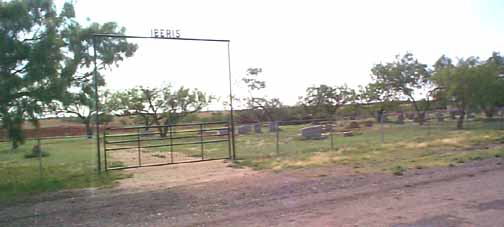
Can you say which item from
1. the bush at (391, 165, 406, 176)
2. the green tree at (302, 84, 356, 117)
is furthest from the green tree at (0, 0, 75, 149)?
the green tree at (302, 84, 356, 117)

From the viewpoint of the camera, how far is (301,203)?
8992mm

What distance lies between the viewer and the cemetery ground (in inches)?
313

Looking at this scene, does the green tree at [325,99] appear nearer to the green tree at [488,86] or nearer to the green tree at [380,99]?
the green tree at [380,99]

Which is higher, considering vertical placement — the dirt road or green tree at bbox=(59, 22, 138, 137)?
green tree at bbox=(59, 22, 138, 137)

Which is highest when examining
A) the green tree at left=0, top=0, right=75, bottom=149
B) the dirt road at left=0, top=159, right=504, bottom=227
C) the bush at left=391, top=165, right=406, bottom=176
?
the green tree at left=0, top=0, right=75, bottom=149

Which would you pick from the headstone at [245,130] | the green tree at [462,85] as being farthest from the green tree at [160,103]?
the green tree at [462,85]

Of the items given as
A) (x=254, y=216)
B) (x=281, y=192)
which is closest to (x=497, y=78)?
(x=281, y=192)

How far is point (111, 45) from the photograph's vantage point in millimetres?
15477

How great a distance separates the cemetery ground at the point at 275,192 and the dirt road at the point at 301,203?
19 mm

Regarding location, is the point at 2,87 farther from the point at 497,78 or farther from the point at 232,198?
the point at 497,78

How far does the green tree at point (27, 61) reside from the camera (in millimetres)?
12000

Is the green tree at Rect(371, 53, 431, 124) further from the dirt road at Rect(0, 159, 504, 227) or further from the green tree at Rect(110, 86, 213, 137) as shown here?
the dirt road at Rect(0, 159, 504, 227)

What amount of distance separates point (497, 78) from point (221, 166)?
2908 cm

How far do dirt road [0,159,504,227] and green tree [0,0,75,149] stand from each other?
9.23ft
